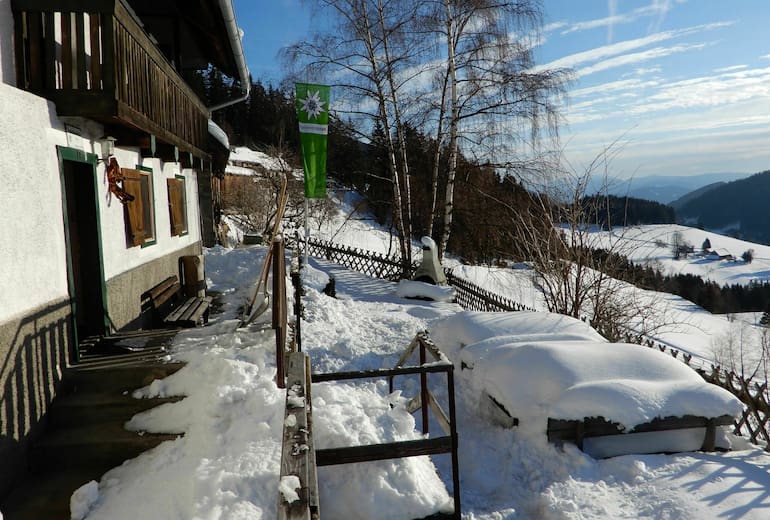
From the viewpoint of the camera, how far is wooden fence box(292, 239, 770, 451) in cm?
627

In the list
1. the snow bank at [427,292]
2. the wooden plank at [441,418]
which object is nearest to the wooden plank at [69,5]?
the wooden plank at [441,418]

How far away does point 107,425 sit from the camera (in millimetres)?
4398

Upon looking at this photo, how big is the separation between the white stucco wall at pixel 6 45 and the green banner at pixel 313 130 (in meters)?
8.92

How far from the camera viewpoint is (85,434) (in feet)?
14.0

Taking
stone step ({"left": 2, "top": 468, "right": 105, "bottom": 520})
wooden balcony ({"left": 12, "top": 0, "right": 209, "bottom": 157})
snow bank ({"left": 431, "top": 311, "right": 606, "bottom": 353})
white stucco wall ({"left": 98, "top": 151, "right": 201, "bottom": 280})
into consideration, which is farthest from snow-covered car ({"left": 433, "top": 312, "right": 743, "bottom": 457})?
wooden balcony ({"left": 12, "top": 0, "right": 209, "bottom": 157})

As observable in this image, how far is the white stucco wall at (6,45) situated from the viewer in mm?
4219

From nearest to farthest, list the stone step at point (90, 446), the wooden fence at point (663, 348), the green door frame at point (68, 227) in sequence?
the stone step at point (90, 446) → the green door frame at point (68, 227) → the wooden fence at point (663, 348)

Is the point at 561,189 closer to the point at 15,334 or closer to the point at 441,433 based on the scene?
the point at 441,433

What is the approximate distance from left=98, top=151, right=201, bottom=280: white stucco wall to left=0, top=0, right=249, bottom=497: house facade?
31mm

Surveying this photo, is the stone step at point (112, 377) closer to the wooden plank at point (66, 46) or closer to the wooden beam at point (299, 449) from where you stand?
the wooden beam at point (299, 449)

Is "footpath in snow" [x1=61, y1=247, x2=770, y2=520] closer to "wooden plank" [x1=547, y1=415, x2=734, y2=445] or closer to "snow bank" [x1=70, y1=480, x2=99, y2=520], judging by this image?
"snow bank" [x1=70, y1=480, x2=99, y2=520]

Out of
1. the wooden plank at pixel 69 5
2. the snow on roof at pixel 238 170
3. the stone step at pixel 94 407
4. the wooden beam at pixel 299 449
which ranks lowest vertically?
the stone step at pixel 94 407

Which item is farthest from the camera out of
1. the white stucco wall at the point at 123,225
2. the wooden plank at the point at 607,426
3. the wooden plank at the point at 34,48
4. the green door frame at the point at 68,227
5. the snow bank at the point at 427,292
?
the snow bank at the point at 427,292

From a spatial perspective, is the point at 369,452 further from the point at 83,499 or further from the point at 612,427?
the point at 612,427
